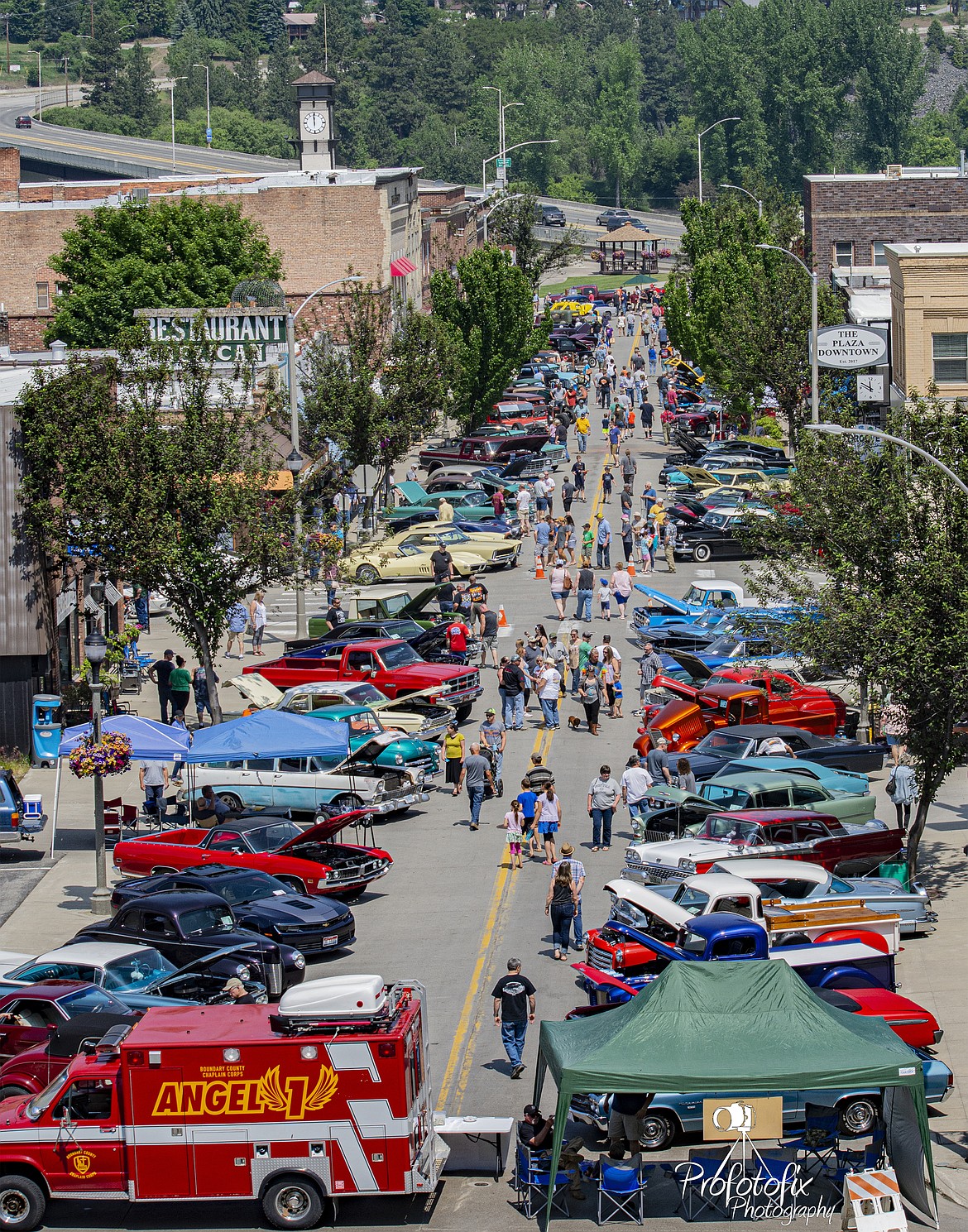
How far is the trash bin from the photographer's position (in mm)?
32625

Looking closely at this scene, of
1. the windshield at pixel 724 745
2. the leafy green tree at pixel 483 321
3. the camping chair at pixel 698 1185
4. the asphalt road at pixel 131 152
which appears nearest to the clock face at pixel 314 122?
the asphalt road at pixel 131 152

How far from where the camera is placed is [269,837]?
25109 millimetres

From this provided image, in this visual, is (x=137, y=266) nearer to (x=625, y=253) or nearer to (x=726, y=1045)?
(x=726, y=1045)

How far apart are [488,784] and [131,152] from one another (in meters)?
120

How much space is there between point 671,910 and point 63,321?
1950 inches

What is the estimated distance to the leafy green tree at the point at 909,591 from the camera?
23391mm

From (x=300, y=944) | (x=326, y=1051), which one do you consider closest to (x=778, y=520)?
(x=300, y=944)

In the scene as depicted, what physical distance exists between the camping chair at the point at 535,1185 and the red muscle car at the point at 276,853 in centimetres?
882

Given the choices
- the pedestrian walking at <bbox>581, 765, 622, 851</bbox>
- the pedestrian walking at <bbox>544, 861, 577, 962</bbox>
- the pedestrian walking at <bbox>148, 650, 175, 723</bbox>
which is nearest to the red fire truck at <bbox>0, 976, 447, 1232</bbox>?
the pedestrian walking at <bbox>544, 861, 577, 962</bbox>

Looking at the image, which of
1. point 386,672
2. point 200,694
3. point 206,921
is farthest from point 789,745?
point 200,694

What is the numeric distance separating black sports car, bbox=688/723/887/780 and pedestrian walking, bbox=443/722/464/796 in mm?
3879

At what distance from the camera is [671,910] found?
66.8 feet

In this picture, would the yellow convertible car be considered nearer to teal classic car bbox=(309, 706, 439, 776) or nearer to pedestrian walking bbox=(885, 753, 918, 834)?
teal classic car bbox=(309, 706, 439, 776)

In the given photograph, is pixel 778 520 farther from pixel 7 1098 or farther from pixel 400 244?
pixel 400 244
